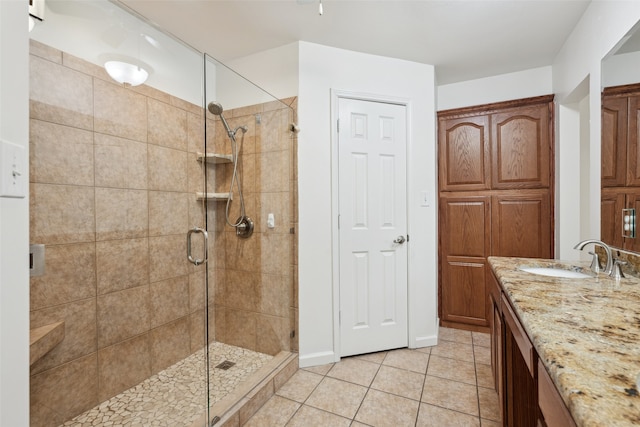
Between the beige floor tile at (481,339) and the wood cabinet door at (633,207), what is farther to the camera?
the beige floor tile at (481,339)

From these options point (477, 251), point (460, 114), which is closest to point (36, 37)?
point (460, 114)

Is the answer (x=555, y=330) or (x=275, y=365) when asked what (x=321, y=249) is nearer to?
(x=275, y=365)

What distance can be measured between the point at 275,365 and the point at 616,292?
1867 mm

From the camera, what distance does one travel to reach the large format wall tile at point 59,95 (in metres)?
1.35

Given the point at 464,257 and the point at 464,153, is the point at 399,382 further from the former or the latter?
the point at 464,153

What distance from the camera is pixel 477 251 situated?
2.81m

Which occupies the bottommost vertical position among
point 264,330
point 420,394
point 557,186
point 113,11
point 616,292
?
point 420,394

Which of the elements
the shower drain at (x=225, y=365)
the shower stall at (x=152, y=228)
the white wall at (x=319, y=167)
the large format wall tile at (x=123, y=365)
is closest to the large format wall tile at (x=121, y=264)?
the shower stall at (x=152, y=228)

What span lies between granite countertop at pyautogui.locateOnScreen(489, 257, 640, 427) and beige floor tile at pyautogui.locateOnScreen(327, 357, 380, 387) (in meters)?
1.24

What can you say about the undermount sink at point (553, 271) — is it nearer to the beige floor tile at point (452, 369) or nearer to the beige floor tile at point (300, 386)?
the beige floor tile at point (452, 369)

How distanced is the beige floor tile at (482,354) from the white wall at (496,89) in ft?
7.37
